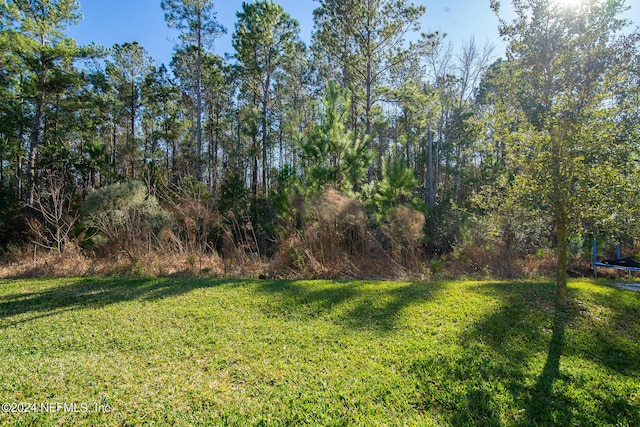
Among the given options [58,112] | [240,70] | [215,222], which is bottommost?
[215,222]

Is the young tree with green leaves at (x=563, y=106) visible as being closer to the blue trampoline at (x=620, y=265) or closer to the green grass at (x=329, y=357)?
the green grass at (x=329, y=357)

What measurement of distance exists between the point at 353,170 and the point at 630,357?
6.78m

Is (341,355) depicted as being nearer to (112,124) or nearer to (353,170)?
(353,170)

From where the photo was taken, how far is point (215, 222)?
321 inches

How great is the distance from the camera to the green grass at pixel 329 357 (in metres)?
2.29

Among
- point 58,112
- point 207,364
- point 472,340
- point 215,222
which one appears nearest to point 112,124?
point 58,112

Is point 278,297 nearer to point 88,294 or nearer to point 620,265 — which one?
point 88,294

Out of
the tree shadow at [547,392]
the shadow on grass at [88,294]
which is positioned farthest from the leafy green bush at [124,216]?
the tree shadow at [547,392]

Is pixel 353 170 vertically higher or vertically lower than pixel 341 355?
higher

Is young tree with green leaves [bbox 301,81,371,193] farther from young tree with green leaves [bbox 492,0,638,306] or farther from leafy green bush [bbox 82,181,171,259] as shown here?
young tree with green leaves [bbox 492,0,638,306]

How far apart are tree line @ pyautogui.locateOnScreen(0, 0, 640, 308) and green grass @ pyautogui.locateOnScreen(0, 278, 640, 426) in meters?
1.18

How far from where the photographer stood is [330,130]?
8633 millimetres

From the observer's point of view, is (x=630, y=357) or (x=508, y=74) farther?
(x=508, y=74)

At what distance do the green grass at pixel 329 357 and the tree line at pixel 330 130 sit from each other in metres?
1.18
